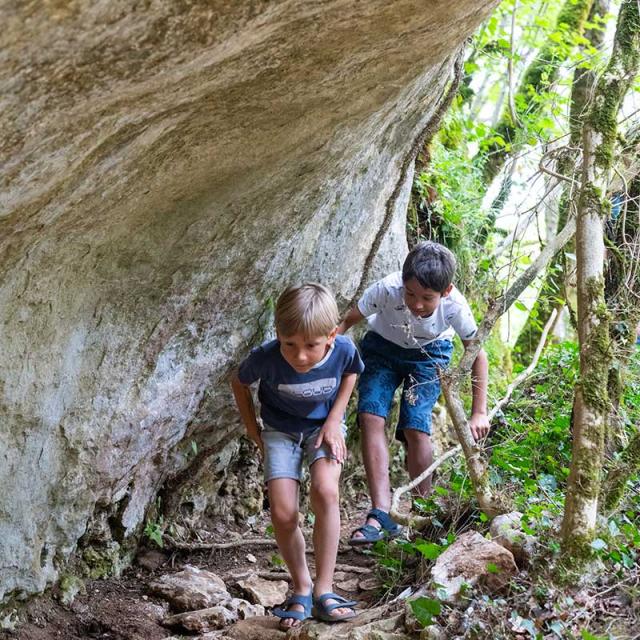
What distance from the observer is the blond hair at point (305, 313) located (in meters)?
3.79

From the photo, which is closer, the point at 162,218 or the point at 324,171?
the point at 162,218

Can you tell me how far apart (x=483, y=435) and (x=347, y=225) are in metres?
1.76

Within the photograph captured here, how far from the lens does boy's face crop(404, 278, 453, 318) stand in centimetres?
459

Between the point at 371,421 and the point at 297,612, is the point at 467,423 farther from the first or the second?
the point at 297,612

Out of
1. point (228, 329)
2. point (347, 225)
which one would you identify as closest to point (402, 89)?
point (347, 225)

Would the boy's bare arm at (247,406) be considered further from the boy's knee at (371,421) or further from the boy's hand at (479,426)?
the boy's hand at (479,426)

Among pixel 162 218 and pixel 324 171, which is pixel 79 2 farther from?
pixel 324 171

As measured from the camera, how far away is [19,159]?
2.68 m

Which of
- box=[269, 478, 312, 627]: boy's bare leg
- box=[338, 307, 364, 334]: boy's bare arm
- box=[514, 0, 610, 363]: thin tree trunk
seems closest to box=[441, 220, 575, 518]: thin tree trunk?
box=[338, 307, 364, 334]: boy's bare arm

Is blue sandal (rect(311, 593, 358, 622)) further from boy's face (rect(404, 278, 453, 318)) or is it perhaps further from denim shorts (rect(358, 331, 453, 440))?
boy's face (rect(404, 278, 453, 318))

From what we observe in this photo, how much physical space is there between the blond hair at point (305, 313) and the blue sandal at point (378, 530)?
1.49m

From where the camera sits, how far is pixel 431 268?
455cm

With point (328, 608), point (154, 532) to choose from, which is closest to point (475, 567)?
point (328, 608)

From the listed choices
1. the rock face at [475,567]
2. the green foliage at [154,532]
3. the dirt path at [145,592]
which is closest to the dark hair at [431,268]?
the rock face at [475,567]
